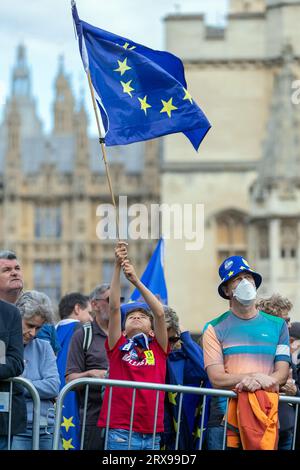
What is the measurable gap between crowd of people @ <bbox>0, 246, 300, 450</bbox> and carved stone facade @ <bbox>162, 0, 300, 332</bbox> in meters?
21.3

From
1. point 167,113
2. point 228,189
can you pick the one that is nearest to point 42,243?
point 228,189

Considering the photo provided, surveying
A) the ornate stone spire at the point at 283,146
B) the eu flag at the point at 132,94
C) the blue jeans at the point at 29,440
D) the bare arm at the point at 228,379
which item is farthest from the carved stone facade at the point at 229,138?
the bare arm at the point at 228,379

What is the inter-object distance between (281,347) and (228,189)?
78.1ft

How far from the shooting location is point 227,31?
31.4 m

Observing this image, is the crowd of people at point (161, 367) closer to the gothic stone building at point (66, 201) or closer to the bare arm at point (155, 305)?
the bare arm at point (155, 305)

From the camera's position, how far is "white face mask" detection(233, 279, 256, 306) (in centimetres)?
721

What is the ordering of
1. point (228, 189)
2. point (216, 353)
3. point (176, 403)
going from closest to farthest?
point (216, 353) → point (176, 403) → point (228, 189)

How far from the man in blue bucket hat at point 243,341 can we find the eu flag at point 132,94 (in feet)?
4.45

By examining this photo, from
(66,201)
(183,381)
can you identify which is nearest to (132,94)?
(183,381)

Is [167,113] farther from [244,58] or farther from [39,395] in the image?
[244,58]

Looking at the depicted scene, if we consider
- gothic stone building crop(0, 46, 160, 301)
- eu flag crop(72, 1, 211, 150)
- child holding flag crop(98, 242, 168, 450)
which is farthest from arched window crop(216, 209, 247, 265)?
child holding flag crop(98, 242, 168, 450)

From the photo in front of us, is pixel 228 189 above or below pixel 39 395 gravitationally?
above

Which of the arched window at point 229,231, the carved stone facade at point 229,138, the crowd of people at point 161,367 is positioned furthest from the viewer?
the arched window at point 229,231

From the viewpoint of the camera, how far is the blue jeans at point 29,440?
720 centimetres
